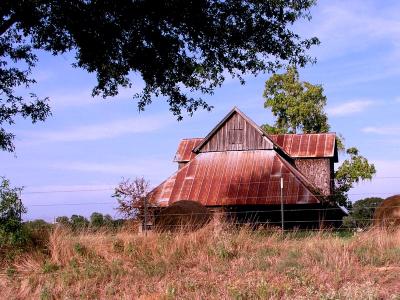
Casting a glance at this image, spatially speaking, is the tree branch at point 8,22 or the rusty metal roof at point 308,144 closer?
the tree branch at point 8,22

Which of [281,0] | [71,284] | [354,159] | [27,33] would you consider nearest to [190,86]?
[281,0]

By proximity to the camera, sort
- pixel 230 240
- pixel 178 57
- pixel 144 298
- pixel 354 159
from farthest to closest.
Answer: pixel 354 159, pixel 178 57, pixel 230 240, pixel 144 298

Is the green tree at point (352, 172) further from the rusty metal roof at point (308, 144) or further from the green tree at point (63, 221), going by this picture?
the green tree at point (63, 221)

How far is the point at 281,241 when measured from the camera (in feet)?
37.4

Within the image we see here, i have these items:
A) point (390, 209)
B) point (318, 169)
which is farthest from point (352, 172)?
point (390, 209)

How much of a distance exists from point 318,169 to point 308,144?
1.98 m

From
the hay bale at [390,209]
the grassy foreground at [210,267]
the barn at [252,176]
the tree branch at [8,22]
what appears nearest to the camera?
the grassy foreground at [210,267]

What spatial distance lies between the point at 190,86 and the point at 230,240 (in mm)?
5240

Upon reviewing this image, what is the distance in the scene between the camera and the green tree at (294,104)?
4578cm

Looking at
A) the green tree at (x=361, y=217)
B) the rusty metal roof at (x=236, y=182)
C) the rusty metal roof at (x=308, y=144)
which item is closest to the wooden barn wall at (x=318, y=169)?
the rusty metal roof at (x=308, y=144)

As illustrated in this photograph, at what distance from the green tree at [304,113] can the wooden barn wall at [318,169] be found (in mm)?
2491

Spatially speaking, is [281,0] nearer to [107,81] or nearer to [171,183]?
[107,81]

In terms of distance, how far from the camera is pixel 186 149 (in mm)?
42031

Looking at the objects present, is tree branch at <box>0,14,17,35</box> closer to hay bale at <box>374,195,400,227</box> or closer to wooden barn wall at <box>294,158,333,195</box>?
hay bale at <box>374,195,400,227</box>
